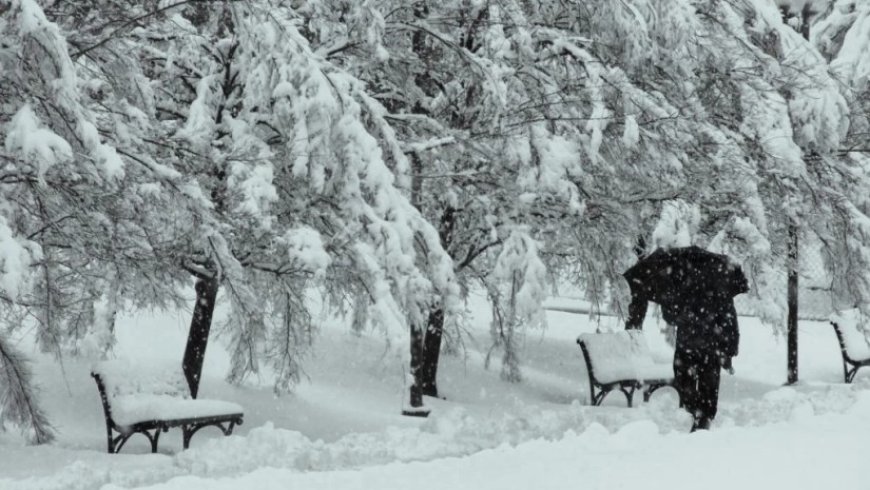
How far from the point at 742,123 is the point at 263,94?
22.6ft

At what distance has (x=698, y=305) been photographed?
7988 millimetres

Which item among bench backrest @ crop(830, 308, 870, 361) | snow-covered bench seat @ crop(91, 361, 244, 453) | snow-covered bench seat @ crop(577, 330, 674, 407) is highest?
bench backrest @ crop(830, 308, 870, 361)

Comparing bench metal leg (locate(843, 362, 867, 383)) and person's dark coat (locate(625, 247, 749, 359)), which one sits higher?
person's dark coat (locate(625, 247, 749, 359))

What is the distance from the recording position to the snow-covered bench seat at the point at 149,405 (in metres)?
8.66

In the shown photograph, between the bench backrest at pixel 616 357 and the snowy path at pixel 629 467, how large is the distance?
193 inches

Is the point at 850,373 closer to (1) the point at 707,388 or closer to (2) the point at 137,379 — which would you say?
(1) the point at 707,388

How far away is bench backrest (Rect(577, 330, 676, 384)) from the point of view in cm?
1277

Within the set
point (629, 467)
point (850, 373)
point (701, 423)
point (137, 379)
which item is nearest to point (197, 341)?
point (137, 379)

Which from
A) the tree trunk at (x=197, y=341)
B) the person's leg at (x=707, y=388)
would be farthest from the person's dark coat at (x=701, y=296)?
the tree trunk at (x=197, y=341)

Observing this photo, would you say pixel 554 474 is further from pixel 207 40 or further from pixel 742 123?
pixel 742 123

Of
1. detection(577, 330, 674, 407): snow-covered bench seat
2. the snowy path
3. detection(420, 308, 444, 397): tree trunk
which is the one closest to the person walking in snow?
the snowy path

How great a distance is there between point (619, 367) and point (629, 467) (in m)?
6.96

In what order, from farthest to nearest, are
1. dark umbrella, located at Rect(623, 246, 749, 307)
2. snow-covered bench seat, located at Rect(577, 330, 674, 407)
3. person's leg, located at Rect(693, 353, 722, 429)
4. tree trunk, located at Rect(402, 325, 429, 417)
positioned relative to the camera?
snow-covered bench seat, located at Rect(577, 330, 674, 407) < tree trunk, located at Rect(402, 325, 429, 417) < person's leg, located at Rect(693, 353, 722, 429) < dark umbrella, located at Rect(623, 246, 749, 307)

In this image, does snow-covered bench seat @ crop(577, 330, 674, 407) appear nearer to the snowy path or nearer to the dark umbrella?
the dark umbrella
